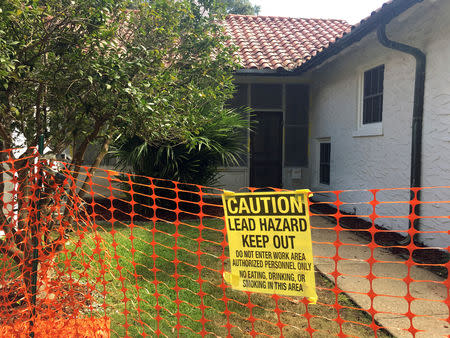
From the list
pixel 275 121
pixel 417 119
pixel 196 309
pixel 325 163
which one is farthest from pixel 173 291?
pixel 275 121

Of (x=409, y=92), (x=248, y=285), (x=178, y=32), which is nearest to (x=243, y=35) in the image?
(x=409, y=92)

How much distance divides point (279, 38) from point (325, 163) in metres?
3.56

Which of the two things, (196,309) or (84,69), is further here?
(196,309)

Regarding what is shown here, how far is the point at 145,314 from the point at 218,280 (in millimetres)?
993

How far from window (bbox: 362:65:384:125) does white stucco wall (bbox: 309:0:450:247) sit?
142 millimetres

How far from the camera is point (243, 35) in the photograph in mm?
10672

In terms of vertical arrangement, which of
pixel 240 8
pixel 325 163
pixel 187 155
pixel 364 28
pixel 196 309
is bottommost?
pixel 196 309

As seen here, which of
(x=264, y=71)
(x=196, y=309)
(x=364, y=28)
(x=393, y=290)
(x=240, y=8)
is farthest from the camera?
(x=240, y=8)

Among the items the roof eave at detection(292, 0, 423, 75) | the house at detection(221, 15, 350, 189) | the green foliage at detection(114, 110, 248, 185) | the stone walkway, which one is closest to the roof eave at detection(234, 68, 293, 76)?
the roof eave at detection(292, 0, 423, 75)

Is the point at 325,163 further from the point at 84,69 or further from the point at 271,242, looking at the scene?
the point at 271,242

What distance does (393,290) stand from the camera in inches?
153

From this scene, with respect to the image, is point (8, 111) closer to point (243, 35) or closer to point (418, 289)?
point (418, 289)

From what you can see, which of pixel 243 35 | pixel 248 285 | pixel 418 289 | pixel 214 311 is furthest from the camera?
pixel 243 35

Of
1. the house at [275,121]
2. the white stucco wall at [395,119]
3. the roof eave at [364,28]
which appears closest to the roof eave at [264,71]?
the roof eave at [364,28]
